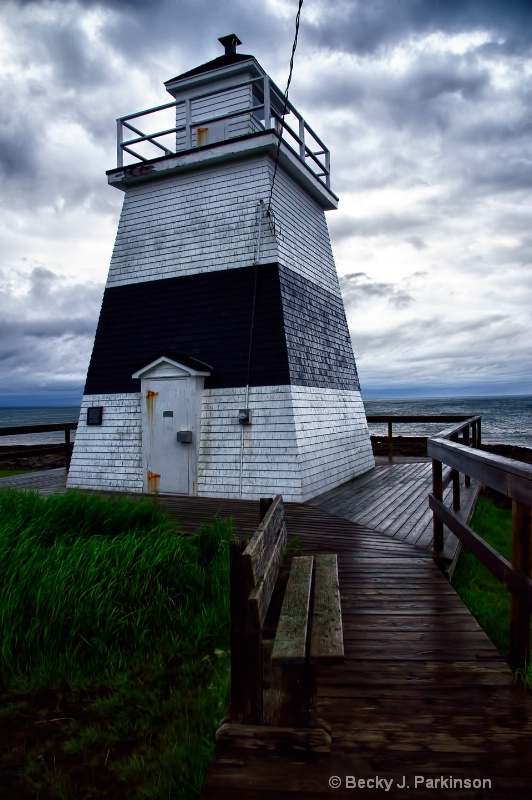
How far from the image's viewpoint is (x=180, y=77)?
940 centimetres

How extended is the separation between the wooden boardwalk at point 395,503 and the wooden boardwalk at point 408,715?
1.45m

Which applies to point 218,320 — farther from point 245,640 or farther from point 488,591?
point 245,640

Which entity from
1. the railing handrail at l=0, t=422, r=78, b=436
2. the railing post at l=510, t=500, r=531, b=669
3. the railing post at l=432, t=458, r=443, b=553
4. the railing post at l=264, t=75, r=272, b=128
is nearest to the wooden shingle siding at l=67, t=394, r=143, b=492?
the railing handrail at l=0, t=422, r=78, b=436

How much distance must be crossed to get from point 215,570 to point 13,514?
6.35ft

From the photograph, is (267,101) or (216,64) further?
(216,64)

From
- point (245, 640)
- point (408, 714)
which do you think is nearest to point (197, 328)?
point (245, 640)

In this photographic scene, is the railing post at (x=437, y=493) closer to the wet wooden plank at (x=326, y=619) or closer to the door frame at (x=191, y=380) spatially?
the wet wooden plank at (x=326, y=619)

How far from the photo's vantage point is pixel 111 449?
8.83 meters

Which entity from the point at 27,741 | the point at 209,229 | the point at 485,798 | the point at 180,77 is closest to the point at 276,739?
the point at 485,798

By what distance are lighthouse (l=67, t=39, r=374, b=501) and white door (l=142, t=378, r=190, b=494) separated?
0.08 ft

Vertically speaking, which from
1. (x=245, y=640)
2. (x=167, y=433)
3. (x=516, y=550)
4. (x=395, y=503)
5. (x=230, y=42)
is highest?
(x=230, y=42)

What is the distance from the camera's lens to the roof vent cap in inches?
385

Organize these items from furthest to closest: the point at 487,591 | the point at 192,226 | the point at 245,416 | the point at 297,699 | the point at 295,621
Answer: the point at 192,226 < the point at 245,416 < the point at 487,591 < the point at 295,621 < the point at 297,699

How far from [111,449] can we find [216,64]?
23.4ft
